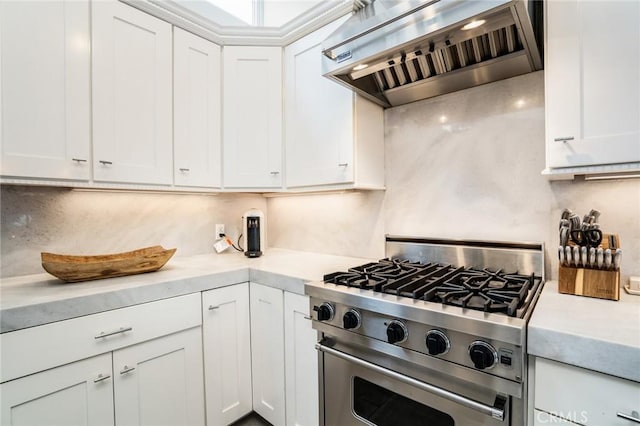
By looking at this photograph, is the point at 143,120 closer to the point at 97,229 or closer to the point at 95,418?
the point at 97,229

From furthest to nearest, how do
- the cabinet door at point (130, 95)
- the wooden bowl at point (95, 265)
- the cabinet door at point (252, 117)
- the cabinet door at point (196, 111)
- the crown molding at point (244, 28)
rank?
the cabinet door at point (252, 117) → the cabinet door at point (196, 111) → the crown molding at point (244, 28) → the cabinet door at point (130, 95) → the wooden bowl at point (95, 265)

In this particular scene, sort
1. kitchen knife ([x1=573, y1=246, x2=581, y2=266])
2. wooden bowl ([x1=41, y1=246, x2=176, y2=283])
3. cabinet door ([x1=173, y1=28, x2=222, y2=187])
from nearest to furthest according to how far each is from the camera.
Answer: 1. kitchen knife ([x1=573, y1=246, x2=581, y2=266])
2. wooden bowl ([x1=41, y1=246, x2=176, y2=283])
3. cabinet door ([x1=173, y1=28, x2=222, y2=187])

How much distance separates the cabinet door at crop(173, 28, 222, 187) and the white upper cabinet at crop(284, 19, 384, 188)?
0.46 m

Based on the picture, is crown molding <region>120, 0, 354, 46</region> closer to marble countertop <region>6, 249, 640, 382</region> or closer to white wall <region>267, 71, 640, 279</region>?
white wall <region>267, 71, 640, 279</region>

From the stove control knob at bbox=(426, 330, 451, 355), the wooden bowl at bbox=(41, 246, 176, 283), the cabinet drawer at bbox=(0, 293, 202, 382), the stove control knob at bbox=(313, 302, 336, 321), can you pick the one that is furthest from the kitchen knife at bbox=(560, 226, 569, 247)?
the wooden bowl at bbox=(41, 246, 176, 283)

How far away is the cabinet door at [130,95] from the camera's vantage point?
1469 millimetres

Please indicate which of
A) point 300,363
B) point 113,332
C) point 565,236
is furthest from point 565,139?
point 113,332

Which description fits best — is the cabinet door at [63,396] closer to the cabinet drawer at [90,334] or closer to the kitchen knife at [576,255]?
the cabinet drawer at [90,334]

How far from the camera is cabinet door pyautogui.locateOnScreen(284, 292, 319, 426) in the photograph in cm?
140

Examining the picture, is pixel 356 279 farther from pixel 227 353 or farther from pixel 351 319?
pixel 227 353

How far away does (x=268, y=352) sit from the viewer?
5.23 feet

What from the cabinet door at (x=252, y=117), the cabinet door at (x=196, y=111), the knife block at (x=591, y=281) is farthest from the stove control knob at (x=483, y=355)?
the cabinet door at (x=196, y=111)

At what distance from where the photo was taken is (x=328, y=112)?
66.4 inches

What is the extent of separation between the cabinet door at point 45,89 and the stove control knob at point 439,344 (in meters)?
1.66
